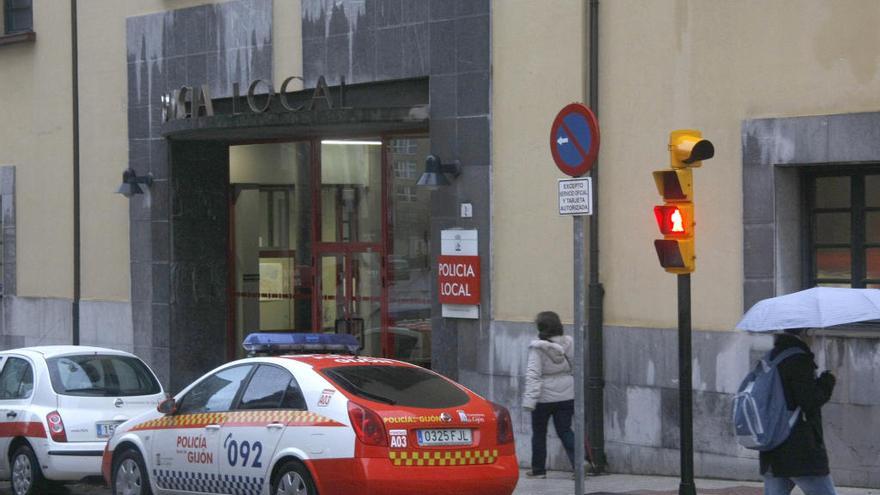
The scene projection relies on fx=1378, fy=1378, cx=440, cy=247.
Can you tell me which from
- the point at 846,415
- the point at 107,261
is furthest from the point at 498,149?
the point at 107,261

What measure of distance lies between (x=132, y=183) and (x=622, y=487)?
9557 mm

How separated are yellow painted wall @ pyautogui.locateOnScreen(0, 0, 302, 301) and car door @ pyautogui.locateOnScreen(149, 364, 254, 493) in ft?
28.3

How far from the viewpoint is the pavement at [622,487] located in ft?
39.8

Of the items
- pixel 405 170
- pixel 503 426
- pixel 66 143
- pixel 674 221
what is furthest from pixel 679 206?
pixel 66 143

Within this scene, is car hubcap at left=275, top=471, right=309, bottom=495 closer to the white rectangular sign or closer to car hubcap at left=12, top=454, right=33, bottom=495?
the white rectangular sign

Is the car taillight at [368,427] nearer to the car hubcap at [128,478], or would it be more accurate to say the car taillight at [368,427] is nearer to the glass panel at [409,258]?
the car hubcap at [128,478]

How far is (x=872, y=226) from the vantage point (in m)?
12.7

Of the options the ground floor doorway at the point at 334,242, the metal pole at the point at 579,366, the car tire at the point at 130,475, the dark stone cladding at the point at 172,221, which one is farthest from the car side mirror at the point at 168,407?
the dark stone cladding at the point at 172,221

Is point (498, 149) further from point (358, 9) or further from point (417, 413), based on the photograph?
point (417, 413)

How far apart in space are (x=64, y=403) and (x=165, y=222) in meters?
6.33

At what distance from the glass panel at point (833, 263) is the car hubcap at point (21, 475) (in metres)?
7.82

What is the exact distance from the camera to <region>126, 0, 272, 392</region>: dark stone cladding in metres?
19.5

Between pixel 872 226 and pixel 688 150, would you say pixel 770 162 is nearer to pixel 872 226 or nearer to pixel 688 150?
pixel 872 226

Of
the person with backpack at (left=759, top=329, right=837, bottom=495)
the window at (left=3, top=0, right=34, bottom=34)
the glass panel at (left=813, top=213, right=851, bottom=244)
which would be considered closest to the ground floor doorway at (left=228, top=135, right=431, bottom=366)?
the window at (left=3, top=0, right=34, bottom=34)
